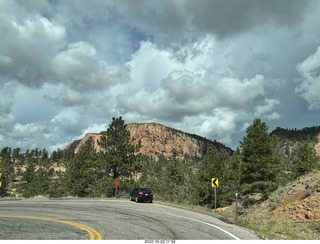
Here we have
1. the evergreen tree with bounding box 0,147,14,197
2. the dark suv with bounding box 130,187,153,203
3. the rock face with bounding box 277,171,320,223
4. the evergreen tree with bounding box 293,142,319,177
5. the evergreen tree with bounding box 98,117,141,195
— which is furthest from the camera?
the evergreen tree with bounding box 0,147,14,197

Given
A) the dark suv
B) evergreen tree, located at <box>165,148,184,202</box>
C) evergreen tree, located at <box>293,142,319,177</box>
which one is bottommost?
the dark suv

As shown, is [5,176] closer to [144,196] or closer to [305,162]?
[144,196]

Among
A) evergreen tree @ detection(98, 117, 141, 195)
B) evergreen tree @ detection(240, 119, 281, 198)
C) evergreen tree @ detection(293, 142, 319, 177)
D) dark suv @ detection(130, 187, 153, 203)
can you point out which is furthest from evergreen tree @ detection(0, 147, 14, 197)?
evergreen tree @ detection(293, 142, 319, 177)

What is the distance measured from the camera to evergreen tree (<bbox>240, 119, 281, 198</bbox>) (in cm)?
2825

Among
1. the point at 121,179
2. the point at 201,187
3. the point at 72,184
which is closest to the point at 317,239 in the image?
the point at 121,179

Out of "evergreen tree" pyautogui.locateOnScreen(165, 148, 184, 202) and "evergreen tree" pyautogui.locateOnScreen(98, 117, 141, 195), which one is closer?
"evergreen tree" pyautogui.locateOnScreen(98, 117, 141, 195)

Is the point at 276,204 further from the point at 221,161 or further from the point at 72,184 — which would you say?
the point at 72,184

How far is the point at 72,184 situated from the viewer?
44.4 m

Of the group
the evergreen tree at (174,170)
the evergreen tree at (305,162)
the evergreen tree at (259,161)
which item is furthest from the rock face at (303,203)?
the evergreen tree at (174,170)

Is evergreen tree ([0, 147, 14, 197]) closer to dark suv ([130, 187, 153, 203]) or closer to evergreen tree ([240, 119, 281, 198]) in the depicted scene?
dark suv ([130, 187, 153, 203])

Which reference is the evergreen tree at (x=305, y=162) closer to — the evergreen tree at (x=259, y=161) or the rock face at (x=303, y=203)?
the evergreen tree at (x=259, y=161)

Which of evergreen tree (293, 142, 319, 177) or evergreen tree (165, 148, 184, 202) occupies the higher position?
evergreen tree (293, 142, 319, 177)

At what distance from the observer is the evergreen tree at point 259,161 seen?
28.2m

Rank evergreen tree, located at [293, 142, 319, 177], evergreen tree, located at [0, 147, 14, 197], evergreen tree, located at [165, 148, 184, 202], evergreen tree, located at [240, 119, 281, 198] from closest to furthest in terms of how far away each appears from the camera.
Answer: evergreen tree, located at [240, 119, 281, 198] → evergreen tree, located at [293, 142, 319, 177] → evergreen tree, located at [165, 148, 184, 202] → evergreen tree, located at [0, 147, 14, 197]
